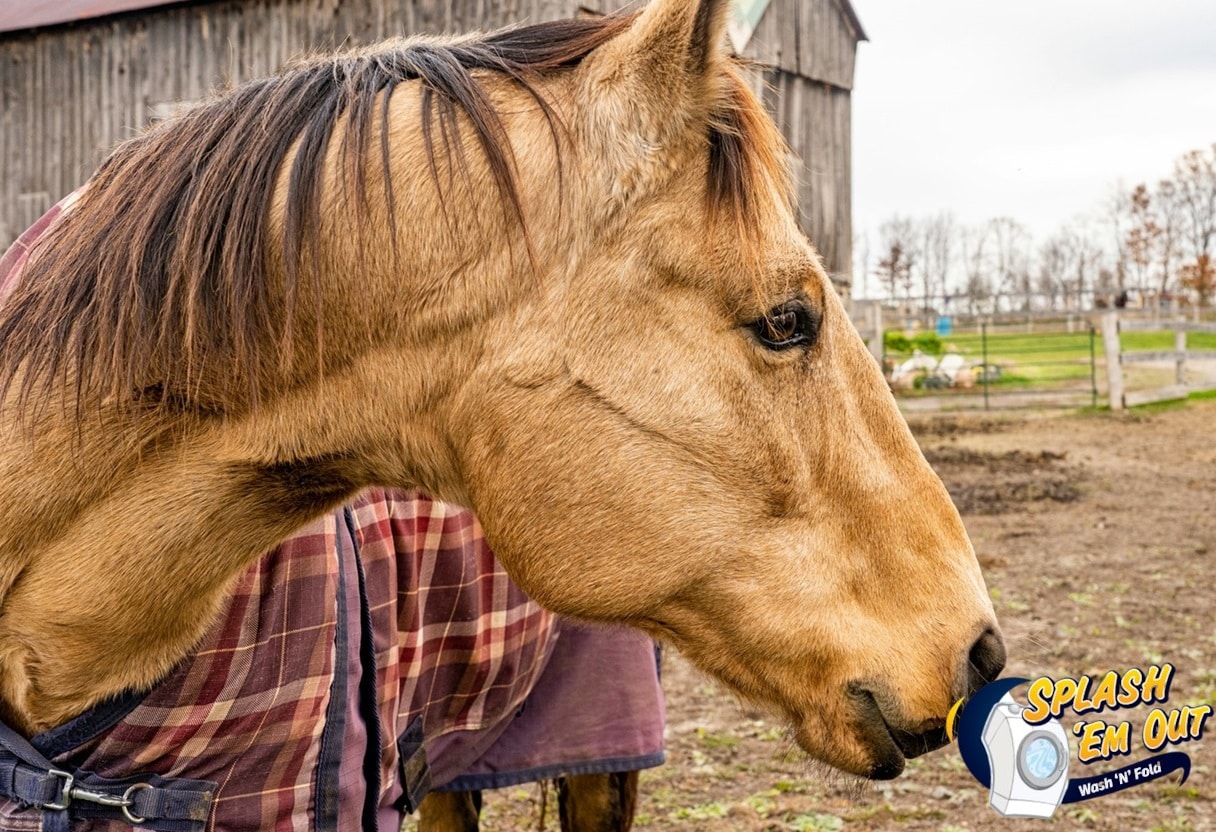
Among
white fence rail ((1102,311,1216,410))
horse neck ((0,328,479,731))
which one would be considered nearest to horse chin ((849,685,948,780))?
horse neck ((0,328,479,731))

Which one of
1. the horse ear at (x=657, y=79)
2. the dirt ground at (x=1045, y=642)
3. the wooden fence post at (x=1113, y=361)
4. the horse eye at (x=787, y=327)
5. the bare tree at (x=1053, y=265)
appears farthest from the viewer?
the bare tree at (x=1053, y=265)

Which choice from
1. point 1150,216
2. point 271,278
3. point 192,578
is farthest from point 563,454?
point 1150,216

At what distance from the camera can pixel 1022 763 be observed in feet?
5.13

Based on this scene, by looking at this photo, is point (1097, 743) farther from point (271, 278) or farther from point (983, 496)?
point (983, 496)

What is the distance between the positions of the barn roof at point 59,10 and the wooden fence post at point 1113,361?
13.5m

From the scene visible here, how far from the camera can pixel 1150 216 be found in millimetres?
37969

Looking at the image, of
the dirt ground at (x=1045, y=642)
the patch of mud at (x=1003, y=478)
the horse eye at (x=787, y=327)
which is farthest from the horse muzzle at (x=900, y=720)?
the patch of mud at (x=1003, y=478)

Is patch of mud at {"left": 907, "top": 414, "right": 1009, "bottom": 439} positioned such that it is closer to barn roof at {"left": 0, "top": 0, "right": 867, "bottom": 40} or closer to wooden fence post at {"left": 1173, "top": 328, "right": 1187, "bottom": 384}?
wooden fence post at {"left": 1173, "top": 328, "right": 1187, "bottom": 384}

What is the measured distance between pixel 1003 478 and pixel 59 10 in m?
9.97

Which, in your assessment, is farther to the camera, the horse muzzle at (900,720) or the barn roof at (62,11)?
the barn roof at (62,11)

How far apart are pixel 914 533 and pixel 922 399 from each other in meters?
15.9

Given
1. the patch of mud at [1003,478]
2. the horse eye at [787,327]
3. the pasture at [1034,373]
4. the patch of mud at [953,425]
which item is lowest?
the patch of mud at [1003,478]

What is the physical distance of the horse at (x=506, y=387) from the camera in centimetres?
150

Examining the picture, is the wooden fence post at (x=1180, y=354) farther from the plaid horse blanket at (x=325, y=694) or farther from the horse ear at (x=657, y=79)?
the horse ear at (x=657, y=79)
